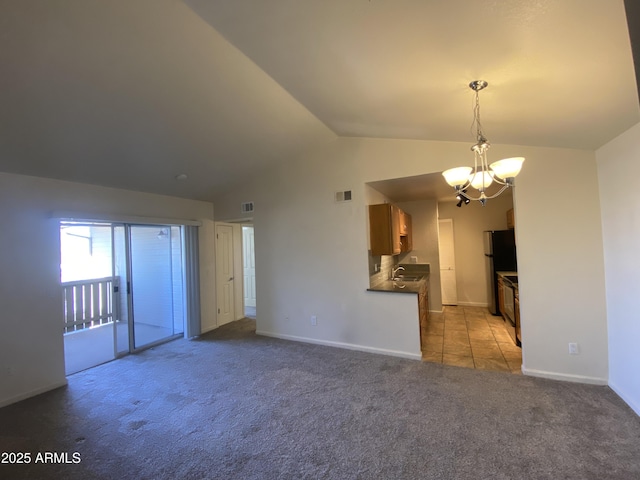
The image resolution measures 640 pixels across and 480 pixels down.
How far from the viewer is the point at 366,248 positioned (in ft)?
13.6

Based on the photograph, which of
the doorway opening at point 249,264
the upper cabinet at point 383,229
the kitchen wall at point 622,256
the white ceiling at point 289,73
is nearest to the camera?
the white ceiling at point 289,73

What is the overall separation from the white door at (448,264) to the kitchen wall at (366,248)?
3.33 meters

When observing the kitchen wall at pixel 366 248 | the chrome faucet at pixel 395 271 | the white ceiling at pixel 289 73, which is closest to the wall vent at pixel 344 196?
the kitchen wall at pixel 366 248

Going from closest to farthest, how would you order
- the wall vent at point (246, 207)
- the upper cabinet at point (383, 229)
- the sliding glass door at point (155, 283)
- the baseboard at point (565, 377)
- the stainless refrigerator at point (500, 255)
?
the baseboard at point (565, 377) < the upper cabinet at point (383, 229) < the sliding glass door at point (155, 283) < the wall vent at point (246, 207) < the stainless refrigerator at point (500, 255)

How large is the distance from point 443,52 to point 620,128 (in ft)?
6.15

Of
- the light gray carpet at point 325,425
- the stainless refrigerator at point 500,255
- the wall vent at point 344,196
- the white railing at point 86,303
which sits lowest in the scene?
the light gray carpet at point 325,425

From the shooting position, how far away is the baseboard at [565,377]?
9.64 feet

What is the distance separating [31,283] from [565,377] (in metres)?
6.03

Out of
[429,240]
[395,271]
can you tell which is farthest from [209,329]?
[429,240]

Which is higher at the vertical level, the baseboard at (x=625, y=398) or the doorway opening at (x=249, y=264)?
the doorway opening at (x=249, y=264)

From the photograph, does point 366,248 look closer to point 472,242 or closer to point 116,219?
point 116,219

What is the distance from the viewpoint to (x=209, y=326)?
5387 mm

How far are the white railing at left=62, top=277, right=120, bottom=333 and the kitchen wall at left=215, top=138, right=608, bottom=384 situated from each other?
2.56m

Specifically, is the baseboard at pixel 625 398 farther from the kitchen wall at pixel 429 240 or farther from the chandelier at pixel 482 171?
the kitchen wall at pixel 429 240
